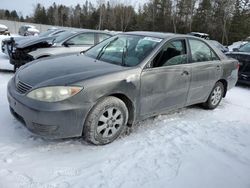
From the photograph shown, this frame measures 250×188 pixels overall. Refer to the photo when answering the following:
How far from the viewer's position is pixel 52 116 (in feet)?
9.98

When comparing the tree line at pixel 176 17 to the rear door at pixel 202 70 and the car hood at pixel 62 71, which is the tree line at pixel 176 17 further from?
the car hood at pixel 62 71

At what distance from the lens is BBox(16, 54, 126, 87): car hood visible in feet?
10.7

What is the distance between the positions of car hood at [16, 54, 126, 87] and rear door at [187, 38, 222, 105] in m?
1.56

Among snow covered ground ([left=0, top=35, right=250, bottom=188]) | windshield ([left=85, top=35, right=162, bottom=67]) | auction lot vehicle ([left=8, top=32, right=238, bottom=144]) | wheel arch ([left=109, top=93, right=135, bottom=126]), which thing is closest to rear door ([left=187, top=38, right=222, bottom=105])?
auction lot vehicle ([left=8, top=32, right=238, bottom=144])

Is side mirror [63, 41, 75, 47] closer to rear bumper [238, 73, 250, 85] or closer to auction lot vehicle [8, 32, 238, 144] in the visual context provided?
auction lot vehicle [8, 32, 238, 144]

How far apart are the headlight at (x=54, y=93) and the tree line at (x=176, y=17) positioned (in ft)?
111

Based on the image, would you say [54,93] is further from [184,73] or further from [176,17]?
[176,17]

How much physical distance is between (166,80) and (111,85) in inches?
40.7

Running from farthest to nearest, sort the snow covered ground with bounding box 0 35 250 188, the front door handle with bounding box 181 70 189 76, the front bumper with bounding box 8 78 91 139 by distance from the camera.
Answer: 1. the front door handle with bounding box 181 70 189 76
2. the front bumper with bounding box 8 78 91 139
3. the snow covered ground with bounding box 0 35 250 188

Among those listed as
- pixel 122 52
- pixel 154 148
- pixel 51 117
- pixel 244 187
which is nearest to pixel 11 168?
pixel 51 117

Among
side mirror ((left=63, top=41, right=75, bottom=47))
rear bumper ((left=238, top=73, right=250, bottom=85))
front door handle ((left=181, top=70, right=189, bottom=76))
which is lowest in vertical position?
rear bumper ((left=238, top=73, right=250, bottom=85))

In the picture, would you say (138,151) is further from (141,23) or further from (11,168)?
(141,23)

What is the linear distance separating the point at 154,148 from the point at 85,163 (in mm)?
962

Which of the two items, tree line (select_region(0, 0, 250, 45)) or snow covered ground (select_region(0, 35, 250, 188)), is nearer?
snow covered ground (select_region(0, 35, 250, 188))
